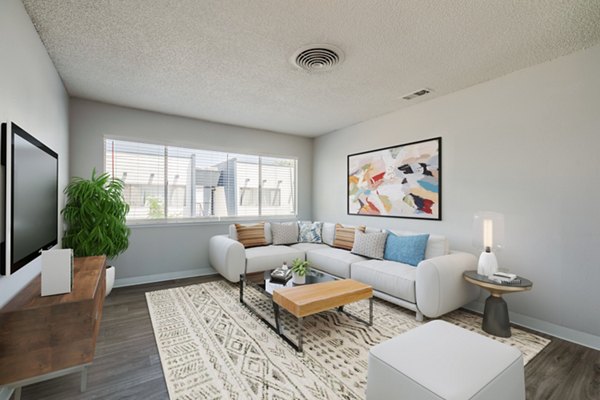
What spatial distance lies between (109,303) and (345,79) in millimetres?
3692

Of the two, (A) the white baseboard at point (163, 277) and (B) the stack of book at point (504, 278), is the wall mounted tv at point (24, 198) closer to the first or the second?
(A) the white baseboard at point (163, 277)

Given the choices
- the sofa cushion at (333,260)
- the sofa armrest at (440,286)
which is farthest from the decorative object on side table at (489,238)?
the sofa cushion at (333,260)

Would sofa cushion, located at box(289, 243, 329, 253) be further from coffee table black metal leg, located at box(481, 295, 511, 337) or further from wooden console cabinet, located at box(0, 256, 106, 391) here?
wooden console cabinet, located at box(0, 256, 106, 391)

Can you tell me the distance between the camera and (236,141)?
473 centimetres

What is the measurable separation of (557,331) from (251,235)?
360 centimetres

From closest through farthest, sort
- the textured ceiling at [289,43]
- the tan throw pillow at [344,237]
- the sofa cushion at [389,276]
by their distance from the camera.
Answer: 1. the textured ceiling at [289,43]
2. the sofa cushion at [389,276]
3. the tan throw pillow at [344,237]

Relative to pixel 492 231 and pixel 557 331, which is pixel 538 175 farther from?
pixel 557 331

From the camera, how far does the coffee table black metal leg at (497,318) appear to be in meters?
2.43

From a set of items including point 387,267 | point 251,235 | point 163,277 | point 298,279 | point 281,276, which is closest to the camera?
point 298,279

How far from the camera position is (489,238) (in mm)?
2637

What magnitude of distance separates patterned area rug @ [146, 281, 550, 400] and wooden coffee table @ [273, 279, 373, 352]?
0.20m

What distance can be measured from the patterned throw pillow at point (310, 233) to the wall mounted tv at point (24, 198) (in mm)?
3199

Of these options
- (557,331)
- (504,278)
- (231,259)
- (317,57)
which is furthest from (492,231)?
(231,259)

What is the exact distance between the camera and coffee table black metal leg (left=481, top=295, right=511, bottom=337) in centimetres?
243
